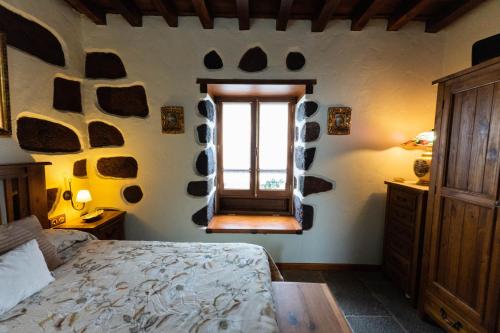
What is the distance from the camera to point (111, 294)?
1021mm

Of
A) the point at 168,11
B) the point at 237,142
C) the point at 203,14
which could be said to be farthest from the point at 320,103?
the point at 168,11

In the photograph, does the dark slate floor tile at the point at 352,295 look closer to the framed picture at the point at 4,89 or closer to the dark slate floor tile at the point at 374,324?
the dark slate floor tile at the point at 374,324

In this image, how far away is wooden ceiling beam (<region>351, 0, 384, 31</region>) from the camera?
1.79 m

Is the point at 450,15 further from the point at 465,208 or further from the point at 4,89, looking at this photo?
the point at 4,89

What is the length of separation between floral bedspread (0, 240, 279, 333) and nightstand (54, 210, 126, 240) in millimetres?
408

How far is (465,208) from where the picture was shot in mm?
1355

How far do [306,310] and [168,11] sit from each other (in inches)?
104

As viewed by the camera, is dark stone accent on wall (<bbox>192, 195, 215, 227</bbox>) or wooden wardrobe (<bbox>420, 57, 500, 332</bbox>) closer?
wooden wardrobe (<bbox>420, 57, 500, 332</bbox>)

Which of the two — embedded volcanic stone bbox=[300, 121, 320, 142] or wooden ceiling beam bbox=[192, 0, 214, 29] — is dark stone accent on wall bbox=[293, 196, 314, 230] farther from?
wooden ceiling beam bbox=[192, 0, 214, 29]

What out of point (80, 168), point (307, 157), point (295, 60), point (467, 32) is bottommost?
point (80, 168)

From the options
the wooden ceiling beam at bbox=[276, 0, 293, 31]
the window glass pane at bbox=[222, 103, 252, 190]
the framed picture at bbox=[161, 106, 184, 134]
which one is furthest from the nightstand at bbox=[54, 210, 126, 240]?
the wooden ceiling beam at bbox=[276, 0, 293, 31]

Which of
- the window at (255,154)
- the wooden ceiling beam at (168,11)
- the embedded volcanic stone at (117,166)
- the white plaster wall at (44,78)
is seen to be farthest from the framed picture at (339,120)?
the white plaster wall at (44,78)

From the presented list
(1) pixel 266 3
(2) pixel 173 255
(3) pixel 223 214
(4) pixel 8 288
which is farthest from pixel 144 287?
(1) pixel 266 3

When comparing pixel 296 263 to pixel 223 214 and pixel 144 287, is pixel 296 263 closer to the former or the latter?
pixel 223 214
